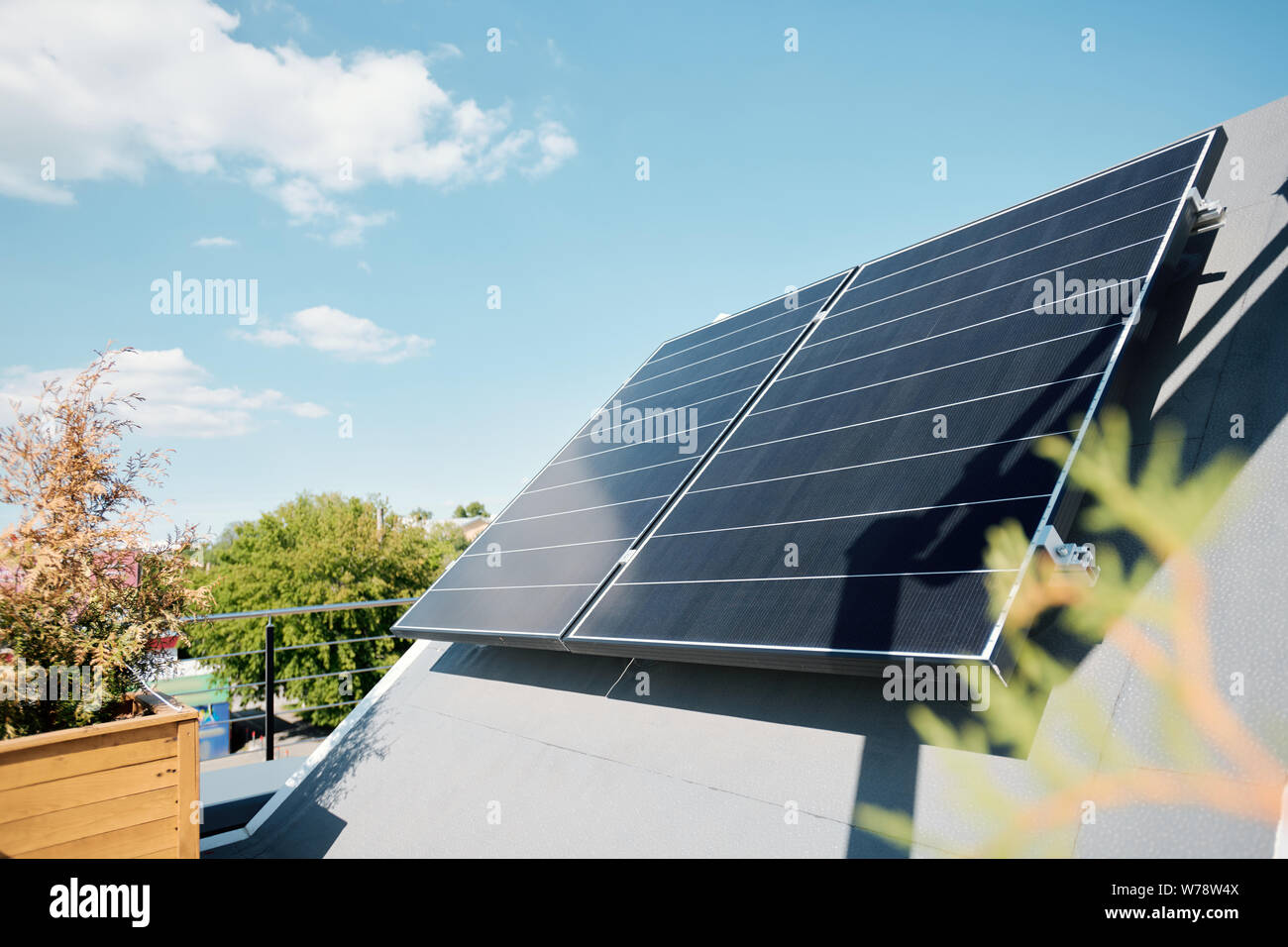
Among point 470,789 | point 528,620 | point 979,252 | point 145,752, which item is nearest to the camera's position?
point 145,752

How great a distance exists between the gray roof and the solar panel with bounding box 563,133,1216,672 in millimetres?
550

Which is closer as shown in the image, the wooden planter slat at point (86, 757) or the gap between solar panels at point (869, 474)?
the gap between solar panels at point (869, 474)

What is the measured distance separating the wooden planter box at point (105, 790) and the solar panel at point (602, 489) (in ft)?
6.72

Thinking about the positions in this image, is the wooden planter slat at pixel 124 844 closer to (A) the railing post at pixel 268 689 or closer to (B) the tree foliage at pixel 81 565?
(B) the tree foliage at pixel 81 565

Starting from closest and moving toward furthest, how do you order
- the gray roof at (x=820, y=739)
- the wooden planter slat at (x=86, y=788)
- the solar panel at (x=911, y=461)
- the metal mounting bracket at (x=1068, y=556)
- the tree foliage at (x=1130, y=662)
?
the tree foliage at (x=1130, y=662)
the gray roof at (x=820, y=739)
the metal mounting bracket at (x=1068, y=556)
the solar panel at (x=911, y=461)
the wooden planter slat at (x=86, y=788)

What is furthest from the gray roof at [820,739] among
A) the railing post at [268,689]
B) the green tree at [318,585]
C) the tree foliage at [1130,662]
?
the green tree at [318,585]

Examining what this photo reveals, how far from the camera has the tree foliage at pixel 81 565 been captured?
315 centimetres

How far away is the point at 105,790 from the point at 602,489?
13.1 ft

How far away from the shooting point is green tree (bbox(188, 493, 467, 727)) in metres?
34.2

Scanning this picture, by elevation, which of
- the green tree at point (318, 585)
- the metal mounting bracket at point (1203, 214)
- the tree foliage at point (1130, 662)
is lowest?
the green tree at point (318, 585)

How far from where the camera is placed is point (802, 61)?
8094 mm

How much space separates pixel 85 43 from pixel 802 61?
26.1ft
